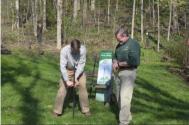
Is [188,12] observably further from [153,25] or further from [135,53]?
[135,53]

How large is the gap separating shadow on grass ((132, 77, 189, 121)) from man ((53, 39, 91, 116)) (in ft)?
6.99

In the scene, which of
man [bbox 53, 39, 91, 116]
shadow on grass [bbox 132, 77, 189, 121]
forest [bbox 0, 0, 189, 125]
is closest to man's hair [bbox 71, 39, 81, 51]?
man [bbox 53, 39, 91, 116]

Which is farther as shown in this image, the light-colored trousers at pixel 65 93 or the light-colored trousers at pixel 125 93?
the light-colored trousers at pixel 65 93

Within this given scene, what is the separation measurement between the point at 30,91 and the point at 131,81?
5518 mm

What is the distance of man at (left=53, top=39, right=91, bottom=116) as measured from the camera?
11.6 metres

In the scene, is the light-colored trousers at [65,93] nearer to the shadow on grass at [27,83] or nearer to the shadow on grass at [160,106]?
the shadow on grass at [27,83]

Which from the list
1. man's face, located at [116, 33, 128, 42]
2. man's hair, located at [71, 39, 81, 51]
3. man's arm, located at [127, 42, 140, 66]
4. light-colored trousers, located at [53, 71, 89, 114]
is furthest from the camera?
light-colored trousers, located at [53, 71, 89, 114]

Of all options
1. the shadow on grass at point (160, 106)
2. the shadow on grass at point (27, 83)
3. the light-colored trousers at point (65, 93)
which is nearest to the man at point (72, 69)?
the light-colored trousers at point (65, 93)

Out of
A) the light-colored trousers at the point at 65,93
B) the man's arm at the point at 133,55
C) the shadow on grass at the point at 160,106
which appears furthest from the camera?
the shadow on grass at the point at 160,106

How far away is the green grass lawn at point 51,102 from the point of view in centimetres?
1232

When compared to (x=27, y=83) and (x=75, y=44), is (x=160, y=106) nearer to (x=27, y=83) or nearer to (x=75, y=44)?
(x=75, y=44)

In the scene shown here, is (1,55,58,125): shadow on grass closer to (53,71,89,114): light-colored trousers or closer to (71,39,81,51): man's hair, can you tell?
(53,71,89,114): light-colored trousers

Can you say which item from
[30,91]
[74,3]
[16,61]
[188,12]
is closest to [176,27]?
[188,12]

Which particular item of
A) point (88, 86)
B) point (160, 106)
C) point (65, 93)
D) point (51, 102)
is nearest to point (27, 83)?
point (88, 86)
